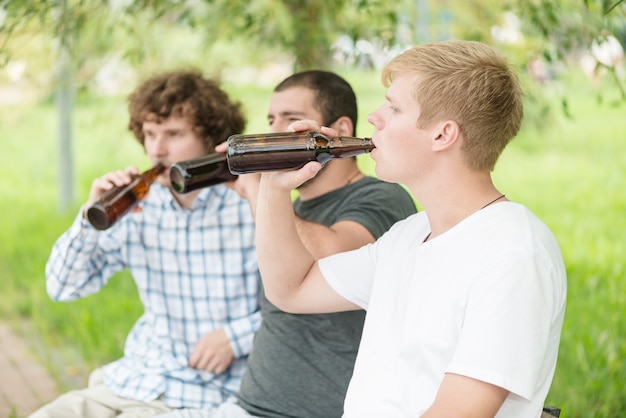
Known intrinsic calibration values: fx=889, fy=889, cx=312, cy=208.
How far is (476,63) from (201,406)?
4.86ft

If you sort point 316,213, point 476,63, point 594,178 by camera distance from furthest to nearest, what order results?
point 594,178 → point 316,213 → point 476,63

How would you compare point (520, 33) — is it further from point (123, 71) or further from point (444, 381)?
point (444, 381)

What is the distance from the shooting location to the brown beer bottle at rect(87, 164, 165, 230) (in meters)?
2.74

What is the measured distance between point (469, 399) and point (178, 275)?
1520 millimetres

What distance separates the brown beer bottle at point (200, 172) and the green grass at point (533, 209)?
1.60 meters

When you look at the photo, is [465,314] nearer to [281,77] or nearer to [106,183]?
[106,183]

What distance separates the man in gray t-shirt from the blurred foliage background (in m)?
0.60

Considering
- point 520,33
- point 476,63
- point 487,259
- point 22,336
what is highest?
point 520,33

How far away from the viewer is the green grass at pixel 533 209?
14.1 ft

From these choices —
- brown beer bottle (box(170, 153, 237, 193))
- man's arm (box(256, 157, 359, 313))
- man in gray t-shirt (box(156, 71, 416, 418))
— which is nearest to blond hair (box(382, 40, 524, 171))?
man's arm (box(256, 157, 359, 313))

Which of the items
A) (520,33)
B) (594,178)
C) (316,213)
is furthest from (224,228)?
(594,178)

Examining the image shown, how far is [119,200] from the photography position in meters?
2.81

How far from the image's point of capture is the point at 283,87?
2.78 meters

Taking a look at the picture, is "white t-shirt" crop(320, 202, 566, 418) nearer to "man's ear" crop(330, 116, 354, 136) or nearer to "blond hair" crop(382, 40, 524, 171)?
"blond hair" crop(382, 40, 524, 171)
